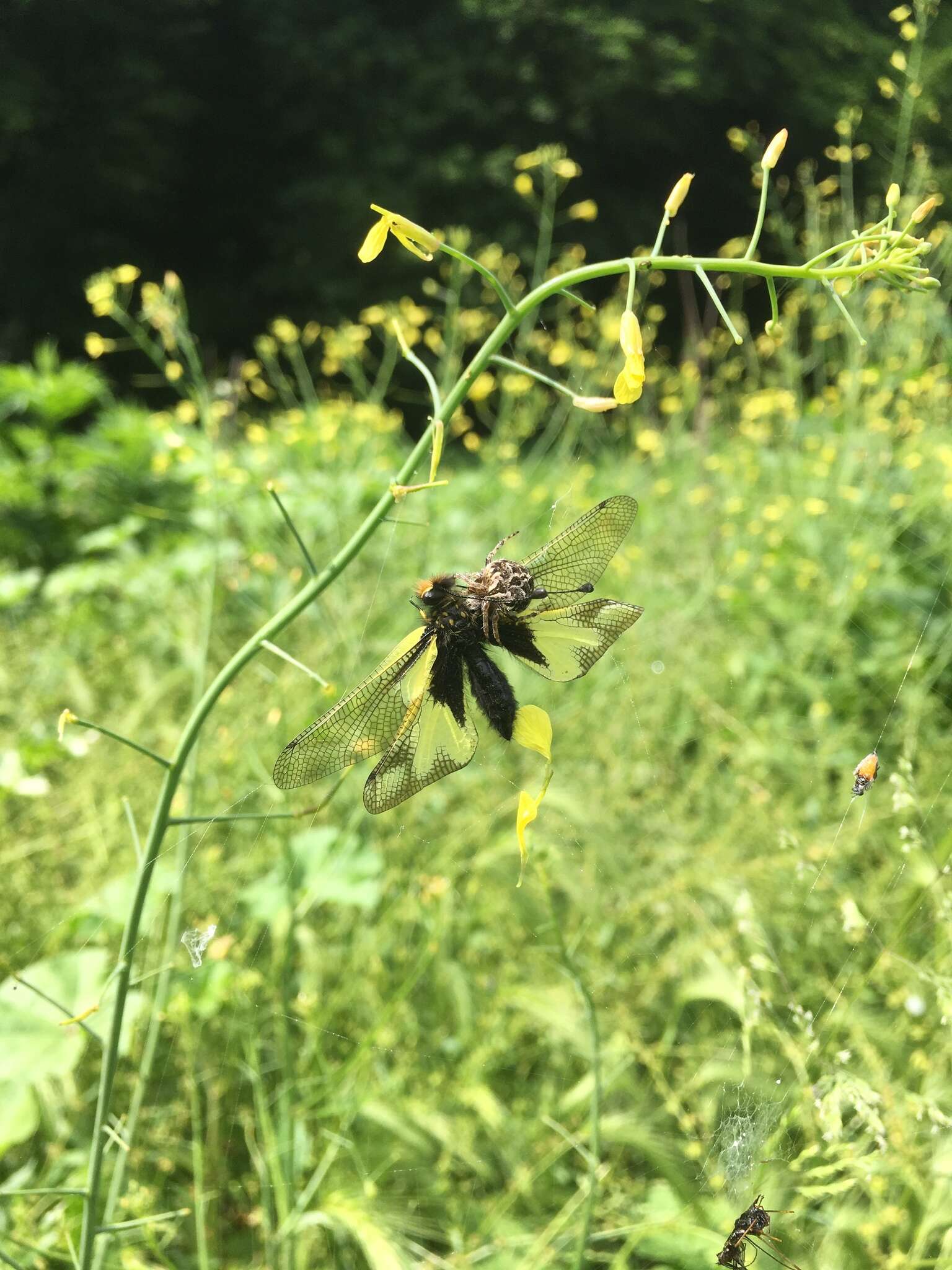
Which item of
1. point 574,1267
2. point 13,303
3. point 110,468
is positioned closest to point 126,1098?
point 574,1267

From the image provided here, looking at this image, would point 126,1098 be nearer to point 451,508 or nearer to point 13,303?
point 451,508

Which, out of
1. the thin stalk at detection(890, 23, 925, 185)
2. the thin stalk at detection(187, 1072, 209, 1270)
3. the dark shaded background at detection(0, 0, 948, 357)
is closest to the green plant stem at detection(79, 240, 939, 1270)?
the thin stalk at detection(187, 1072, 209, 1270)

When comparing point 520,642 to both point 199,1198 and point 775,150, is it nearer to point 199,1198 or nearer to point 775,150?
point 775,150

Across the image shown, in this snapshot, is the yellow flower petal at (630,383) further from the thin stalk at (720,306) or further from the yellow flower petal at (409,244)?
the yellow flower petal at (409,244)

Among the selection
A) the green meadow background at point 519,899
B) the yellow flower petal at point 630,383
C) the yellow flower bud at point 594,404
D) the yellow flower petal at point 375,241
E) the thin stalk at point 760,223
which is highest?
the thin stalk at point 760,223

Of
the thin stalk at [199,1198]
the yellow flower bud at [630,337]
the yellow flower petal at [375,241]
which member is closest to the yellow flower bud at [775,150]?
the yellow flower bud at [630,337]

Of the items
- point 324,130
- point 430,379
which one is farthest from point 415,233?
point 324,130

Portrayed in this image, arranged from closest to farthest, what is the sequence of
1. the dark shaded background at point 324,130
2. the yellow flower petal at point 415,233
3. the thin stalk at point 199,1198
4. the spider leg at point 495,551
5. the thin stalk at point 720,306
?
the thin stalk at point 720,306
the yellow flower petal at point 415,233
the spider leg at point 495,551
the thin stalk at point 199,1198
the dark shaded background at point 324,130

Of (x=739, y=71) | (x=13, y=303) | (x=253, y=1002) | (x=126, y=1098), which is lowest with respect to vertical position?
(x=13, y=303)
